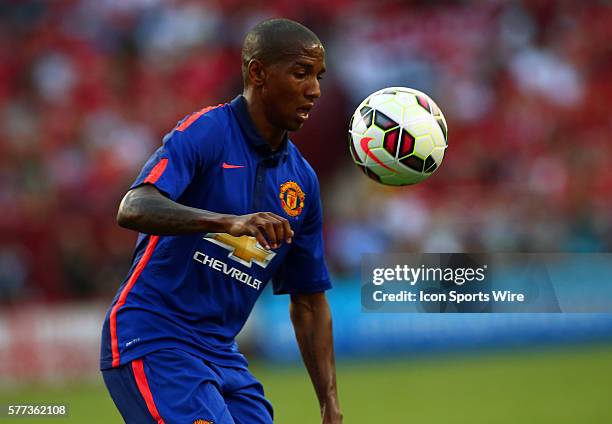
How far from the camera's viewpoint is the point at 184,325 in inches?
175

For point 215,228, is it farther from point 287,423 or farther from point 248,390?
point 287,423

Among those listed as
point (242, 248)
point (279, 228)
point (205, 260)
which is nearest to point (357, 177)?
point (242, 248)

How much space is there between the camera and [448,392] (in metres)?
10.9

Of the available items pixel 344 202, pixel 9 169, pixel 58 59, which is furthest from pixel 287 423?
pixel 58 59

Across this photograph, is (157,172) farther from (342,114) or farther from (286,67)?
(342,114)

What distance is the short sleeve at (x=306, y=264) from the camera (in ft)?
16.2

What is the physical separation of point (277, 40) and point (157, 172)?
2.72ft

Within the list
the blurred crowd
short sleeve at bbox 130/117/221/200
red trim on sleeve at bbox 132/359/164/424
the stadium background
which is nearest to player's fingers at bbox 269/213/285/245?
short sleeve at bbox 130/117/221/200

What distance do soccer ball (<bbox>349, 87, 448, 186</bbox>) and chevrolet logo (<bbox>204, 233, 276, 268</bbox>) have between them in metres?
0.75

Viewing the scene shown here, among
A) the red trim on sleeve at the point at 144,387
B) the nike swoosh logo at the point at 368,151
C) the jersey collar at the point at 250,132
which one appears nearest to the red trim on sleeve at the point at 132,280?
the red trim on sleeve at the point at 144,387

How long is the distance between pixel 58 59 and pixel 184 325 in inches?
533

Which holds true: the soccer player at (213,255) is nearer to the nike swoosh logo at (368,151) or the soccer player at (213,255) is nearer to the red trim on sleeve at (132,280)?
the red trim on sleeve at (132,280)

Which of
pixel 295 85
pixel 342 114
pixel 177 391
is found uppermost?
pixel 342 114

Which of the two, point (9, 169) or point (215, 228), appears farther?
point (9, 169)
